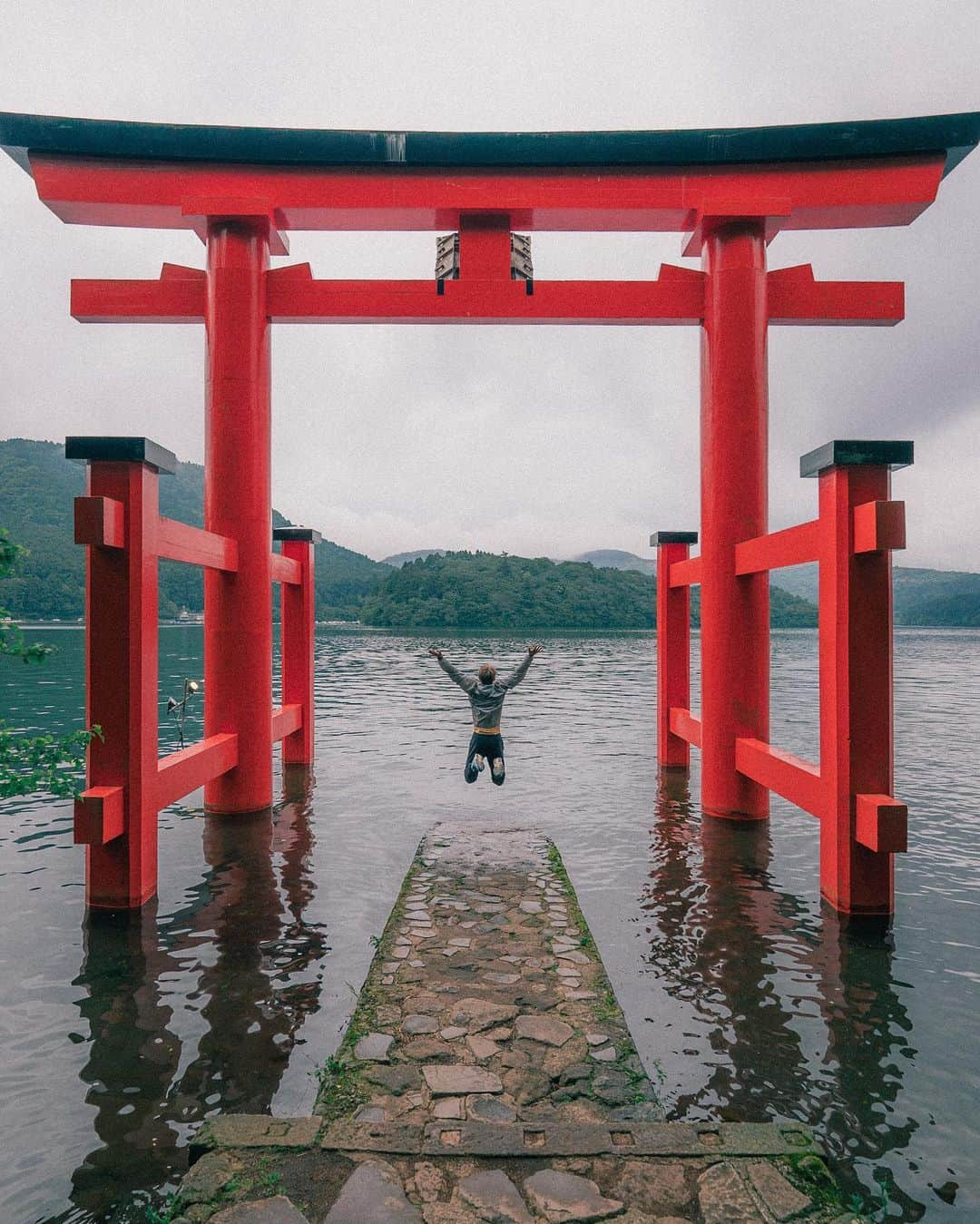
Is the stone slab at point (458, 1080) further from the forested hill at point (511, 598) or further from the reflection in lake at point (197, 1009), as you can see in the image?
the forested hill at point (511, 598)

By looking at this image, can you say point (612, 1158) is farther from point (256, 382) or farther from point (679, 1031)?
point (256, 382)

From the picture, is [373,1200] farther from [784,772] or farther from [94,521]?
[784,772]

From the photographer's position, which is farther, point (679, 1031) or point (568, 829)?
point (568, 829)

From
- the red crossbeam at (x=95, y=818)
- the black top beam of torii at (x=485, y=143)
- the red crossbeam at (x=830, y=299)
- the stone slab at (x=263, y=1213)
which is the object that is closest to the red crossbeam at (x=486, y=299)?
the red crossbeam at (x=830, y=299)

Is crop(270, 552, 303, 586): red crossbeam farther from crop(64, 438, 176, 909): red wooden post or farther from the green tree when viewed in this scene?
the green tree

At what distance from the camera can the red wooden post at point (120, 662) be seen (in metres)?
6.55

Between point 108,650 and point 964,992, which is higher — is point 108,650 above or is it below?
above

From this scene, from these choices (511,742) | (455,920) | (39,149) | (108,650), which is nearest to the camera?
(455,920)

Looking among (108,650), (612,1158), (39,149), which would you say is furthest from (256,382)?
(612,1158)

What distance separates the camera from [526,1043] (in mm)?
4281

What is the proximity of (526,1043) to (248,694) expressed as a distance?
6.67 m

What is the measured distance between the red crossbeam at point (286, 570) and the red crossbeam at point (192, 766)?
2618mm

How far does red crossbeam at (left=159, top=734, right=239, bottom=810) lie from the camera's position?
24.1 feet

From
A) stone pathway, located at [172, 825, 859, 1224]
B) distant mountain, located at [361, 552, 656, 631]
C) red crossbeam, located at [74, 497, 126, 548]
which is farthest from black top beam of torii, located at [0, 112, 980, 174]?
distant mountain, located at [361, 552, 656, 631]
